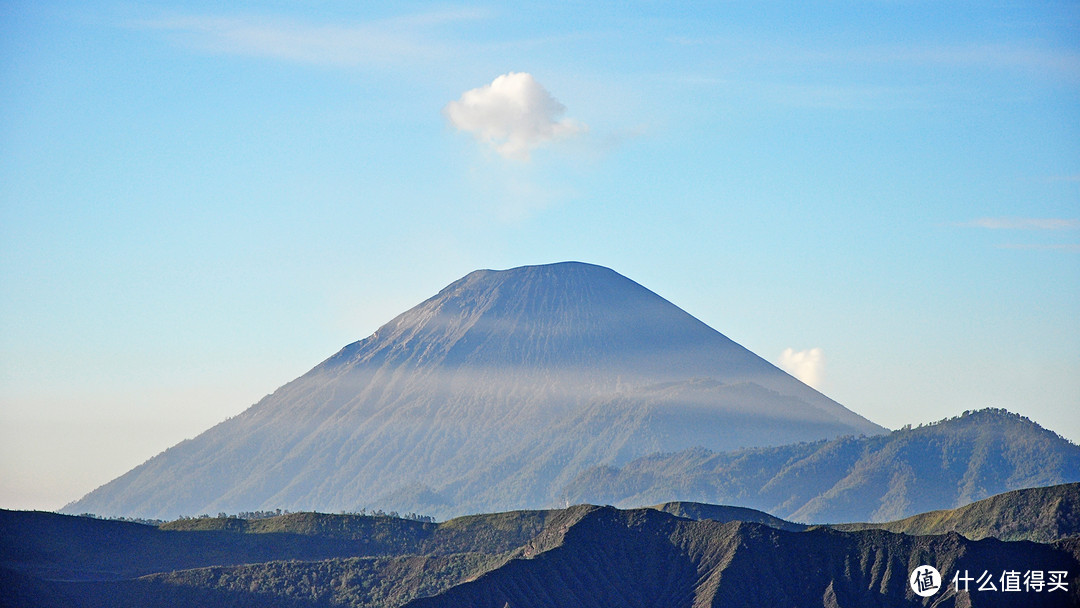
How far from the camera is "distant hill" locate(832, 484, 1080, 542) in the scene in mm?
138500

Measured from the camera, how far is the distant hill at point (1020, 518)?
454 ft

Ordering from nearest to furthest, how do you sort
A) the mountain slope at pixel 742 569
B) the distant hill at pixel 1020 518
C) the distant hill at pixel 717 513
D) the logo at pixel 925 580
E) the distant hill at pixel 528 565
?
the mountain slope at pixel 742 569 < the logo at pixel 925 580 < the distant hill at pixel 528 565 < the distant hill at pixel 1020 518 < the distant hill at pixel 717 513

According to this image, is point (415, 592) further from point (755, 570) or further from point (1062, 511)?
point (1062, 511)

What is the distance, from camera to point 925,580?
383 feet

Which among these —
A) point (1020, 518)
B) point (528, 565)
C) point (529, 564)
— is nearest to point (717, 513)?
point (1020, 518)

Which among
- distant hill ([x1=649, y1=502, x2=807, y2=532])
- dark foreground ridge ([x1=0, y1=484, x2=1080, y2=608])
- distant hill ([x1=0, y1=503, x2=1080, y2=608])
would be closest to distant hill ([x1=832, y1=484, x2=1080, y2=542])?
dark foreground ridge ([x1=0, y1=484, x2=1080, y2=608])

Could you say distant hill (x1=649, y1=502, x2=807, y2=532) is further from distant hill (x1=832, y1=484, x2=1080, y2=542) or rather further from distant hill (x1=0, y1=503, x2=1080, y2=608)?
distant hill (x1=0, y1=503, x2=1080, y2=608)

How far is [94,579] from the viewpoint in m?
130

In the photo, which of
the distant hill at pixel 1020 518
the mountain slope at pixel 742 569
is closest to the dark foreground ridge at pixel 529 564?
the mountain slope at pixel 742 569

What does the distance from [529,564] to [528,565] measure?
0.20 metres

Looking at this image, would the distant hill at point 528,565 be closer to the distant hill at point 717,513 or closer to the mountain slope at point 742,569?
the mountain slope at point 742,569

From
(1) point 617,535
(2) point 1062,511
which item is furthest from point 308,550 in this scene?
(2) point 1062,511

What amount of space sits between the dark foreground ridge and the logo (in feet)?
1.59

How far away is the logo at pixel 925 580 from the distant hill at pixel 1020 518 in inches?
750
